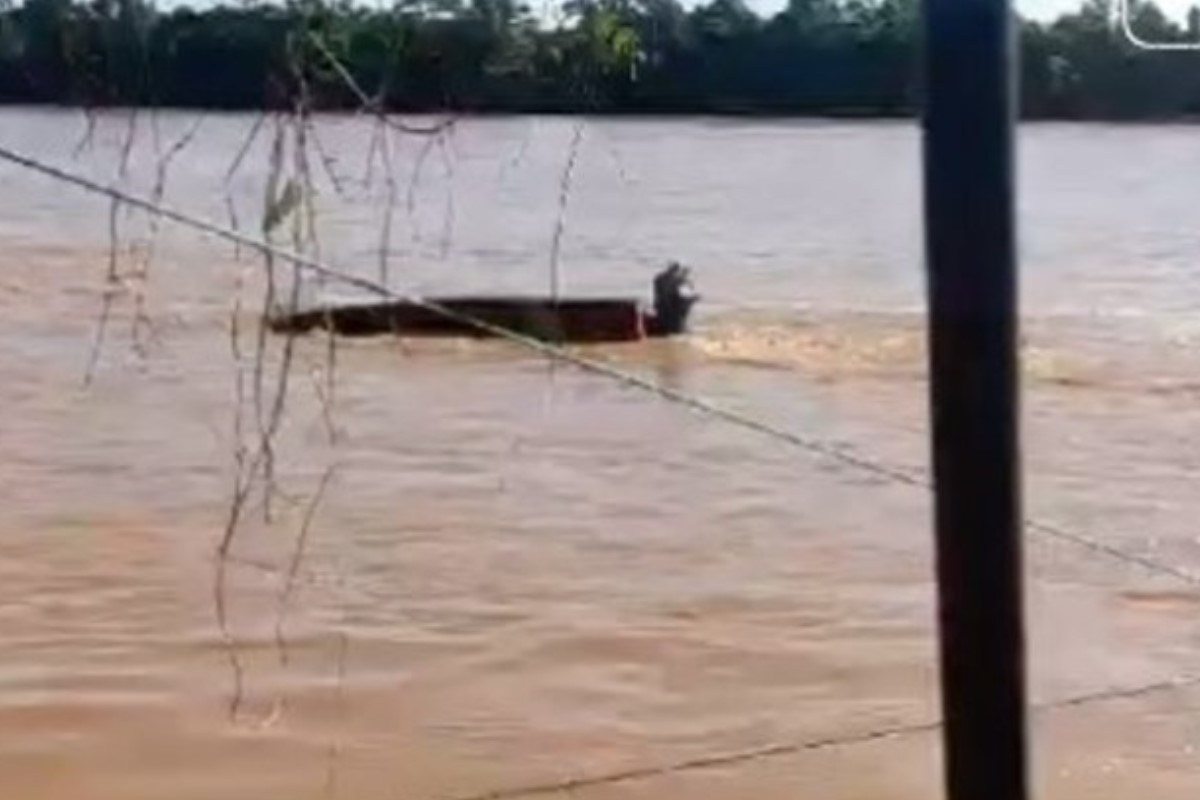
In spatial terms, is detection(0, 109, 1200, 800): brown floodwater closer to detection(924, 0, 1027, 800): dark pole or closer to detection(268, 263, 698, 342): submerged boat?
detection(268, 263, 698, 342): submerged boat

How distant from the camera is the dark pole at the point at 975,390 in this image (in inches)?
87.1

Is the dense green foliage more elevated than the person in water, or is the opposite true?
the dense green foliage

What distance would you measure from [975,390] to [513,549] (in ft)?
29.0

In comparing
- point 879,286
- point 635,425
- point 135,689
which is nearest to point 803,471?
point 635,425

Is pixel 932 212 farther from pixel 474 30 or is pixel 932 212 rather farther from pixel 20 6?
pixel 20 6

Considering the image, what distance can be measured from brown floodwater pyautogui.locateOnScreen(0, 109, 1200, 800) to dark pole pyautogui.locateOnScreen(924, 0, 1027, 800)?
0.71m

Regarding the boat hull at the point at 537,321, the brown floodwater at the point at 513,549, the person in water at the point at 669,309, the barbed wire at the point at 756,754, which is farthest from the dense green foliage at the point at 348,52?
the person in water at the point at 669,309

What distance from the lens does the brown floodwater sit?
722 cm

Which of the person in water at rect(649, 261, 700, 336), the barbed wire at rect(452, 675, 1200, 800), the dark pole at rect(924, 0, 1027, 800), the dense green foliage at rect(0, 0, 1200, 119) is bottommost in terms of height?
the person in water at rect(649, 261, 700, 336)

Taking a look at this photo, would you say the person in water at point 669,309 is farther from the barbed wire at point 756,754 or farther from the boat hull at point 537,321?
the barbed wire at point 756,754

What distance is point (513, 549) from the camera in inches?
435

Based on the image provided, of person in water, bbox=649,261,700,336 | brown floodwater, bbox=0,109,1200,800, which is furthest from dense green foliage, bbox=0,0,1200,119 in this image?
person in water, bbox=649,261,700,336

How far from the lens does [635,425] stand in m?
15.4

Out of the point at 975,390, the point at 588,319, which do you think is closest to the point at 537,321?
the point at 588,319
